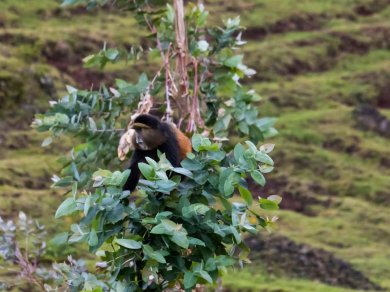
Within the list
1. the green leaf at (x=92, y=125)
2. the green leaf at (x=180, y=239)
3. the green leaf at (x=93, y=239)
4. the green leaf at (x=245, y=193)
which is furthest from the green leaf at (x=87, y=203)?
the green leaf at (x=92, y=125)

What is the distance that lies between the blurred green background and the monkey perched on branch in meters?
3.94

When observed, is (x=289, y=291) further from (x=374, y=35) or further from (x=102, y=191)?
(x=374, y=35)

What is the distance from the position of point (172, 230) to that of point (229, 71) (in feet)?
10.0

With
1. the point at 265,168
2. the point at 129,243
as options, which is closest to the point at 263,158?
the point at 265,168

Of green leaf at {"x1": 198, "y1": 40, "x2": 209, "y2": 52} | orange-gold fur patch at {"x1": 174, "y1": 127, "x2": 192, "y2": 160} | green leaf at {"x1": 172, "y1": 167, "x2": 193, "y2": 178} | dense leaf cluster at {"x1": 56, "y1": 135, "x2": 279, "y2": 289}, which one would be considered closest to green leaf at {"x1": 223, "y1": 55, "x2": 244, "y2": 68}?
green leaf at {"x1": 198, "y1": 40, "x2": 209, "y2": 52}

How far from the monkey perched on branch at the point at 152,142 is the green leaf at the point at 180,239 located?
1596 millimetres

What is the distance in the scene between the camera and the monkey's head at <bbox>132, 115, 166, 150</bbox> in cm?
641

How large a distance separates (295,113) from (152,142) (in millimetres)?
12479

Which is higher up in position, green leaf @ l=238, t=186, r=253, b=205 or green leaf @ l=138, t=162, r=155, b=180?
green leaf @ l=138, t=162, r=155, b=180

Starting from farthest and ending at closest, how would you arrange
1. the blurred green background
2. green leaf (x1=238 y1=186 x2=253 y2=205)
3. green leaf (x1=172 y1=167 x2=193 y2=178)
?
the blurred green background < green leaf (x1=238 y1=186 x2=253 y2=205) < green leaf (x1=172 y1=167 x2=193 y2=178)

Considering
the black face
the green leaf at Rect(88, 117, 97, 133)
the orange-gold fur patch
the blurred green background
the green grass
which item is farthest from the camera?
the blurred green background

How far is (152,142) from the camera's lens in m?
6.46

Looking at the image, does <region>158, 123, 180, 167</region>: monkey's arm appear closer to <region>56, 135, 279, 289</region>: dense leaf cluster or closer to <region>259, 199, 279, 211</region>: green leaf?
<region>56, 135, 279, 289</region>: dense leaf cluster

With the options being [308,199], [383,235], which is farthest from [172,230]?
[308,199]
